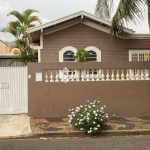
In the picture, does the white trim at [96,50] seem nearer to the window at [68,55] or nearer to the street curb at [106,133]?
the window at [68,55]

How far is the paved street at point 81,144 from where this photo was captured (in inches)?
256

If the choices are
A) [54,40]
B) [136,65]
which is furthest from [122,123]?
[54,40]

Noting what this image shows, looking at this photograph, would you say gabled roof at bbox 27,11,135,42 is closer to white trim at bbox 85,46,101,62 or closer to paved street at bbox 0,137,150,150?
white trim at bbox 85,46,101,62

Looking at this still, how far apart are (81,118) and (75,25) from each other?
17.6 feet

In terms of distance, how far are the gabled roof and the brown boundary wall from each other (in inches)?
87.4

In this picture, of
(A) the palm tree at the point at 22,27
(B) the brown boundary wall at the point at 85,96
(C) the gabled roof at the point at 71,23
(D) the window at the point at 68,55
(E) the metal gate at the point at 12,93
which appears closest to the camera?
(B) the brown boundary wall at the point at 85,96

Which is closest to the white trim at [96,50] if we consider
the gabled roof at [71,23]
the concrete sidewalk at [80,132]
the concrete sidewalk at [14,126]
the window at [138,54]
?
the gabled roof at [71,23]

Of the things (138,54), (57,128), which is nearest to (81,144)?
(57,128)

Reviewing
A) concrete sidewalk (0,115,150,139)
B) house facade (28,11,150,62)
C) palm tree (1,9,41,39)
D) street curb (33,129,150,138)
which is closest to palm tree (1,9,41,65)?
palm tree (1,9,41,39)

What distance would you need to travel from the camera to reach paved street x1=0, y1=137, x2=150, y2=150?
6512mm

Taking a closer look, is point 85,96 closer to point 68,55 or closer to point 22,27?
point 68,55

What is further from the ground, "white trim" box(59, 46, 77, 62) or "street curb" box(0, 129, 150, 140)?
"white trim" box(59, 46, 77, 62)

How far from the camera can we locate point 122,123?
29.6 ft

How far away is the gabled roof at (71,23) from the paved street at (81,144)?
5.53 meters
